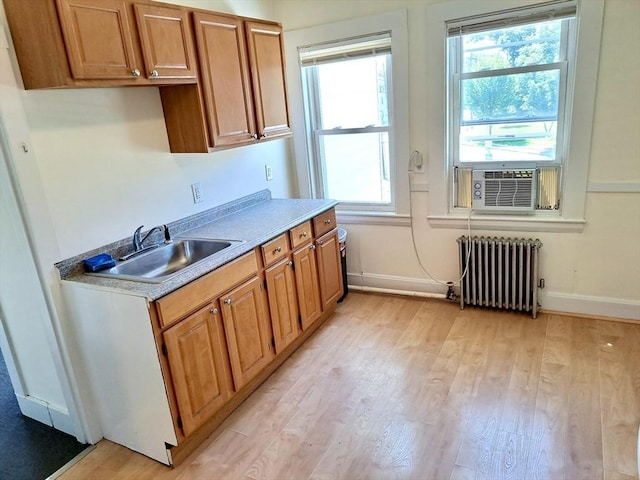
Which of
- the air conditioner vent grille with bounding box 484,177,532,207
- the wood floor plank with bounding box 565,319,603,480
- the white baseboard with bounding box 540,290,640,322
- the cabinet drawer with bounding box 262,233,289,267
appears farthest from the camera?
the air conditioner vent grille with bounding box 484,177,532,207

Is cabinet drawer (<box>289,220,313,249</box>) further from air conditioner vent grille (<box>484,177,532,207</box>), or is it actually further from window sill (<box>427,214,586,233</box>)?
air conditioner vent grille (<box>484,177,532,207</box>)

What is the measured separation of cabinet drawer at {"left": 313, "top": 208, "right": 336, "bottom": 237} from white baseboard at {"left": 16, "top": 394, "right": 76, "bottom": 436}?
5.91 feet

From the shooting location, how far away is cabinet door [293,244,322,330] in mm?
2930

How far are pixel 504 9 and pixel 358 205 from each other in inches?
68.6

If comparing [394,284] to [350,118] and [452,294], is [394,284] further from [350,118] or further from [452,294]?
[350,118]

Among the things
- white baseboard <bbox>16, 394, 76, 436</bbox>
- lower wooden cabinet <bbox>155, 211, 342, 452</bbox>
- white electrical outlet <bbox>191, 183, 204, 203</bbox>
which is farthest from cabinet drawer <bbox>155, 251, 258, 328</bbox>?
white baseboard <bbox>16, 394, 76, 436</bbox>

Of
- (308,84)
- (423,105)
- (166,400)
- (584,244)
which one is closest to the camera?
(166,400)

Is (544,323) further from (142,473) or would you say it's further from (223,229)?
(142,473)

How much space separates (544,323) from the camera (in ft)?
10.2

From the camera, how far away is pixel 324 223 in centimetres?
322

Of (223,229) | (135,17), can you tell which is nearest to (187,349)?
(223,229)

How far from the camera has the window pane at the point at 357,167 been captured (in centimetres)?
362

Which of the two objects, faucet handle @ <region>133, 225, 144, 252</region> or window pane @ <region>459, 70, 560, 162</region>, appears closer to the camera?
faucet handle @ <region>133, 225, 144, 252</region>

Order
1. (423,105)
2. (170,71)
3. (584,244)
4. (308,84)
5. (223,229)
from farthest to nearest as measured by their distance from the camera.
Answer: (308,84)
(423,105)
(584,244)
(223,229)
(170,71)
